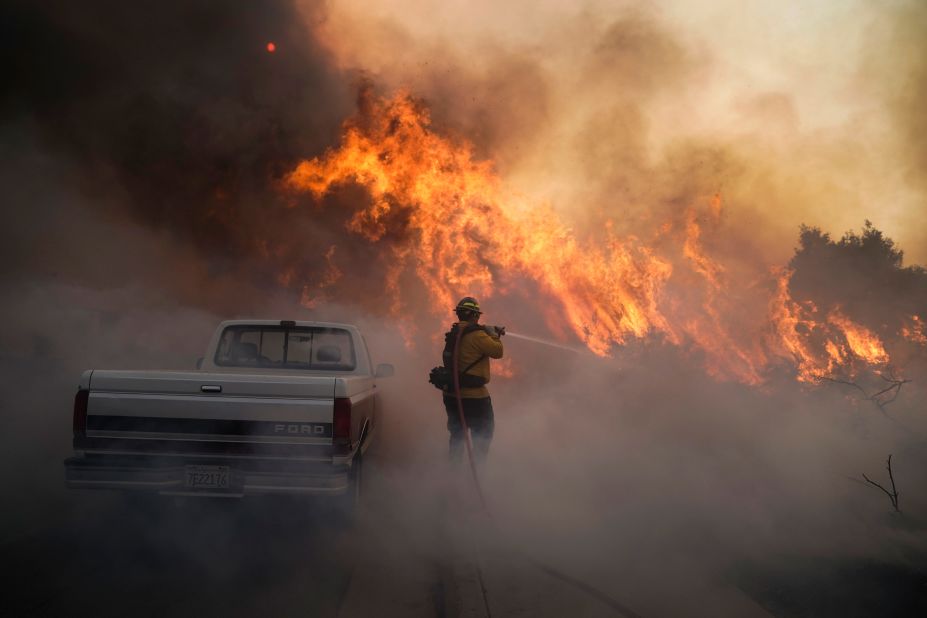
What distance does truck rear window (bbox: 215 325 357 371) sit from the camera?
771 cm

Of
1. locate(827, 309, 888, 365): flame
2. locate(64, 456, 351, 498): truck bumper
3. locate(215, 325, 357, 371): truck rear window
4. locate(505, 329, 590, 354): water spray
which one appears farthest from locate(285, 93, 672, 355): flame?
locate(64, 456, 351, 498): truck bumper

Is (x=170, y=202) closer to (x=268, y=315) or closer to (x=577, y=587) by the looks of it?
(x=268, y=315)

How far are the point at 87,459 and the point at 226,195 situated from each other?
46.6ft

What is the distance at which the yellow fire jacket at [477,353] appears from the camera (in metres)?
7.34

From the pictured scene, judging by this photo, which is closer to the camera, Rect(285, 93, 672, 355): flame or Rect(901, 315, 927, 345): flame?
Rect(285, 93, 672, 355): flame

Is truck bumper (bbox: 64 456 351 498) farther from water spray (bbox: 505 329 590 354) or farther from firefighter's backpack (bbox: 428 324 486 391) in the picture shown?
water spray (bbox: 505 329 590 354)

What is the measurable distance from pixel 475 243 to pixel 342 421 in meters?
12.4

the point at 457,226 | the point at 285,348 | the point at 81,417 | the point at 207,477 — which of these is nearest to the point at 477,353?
the point at 285,348

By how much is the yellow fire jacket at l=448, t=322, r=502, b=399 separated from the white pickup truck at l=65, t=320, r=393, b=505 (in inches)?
85.1

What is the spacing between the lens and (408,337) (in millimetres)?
17141

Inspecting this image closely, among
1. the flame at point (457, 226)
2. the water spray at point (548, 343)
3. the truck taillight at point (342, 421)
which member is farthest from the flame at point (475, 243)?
the truck taillight at point (342, 421)

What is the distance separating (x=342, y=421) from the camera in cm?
539

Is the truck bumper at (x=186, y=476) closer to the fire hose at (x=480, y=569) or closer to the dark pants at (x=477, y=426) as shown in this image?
the fire hose at (x=480, y=569)

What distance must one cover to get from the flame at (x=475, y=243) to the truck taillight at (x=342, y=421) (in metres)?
11.9
